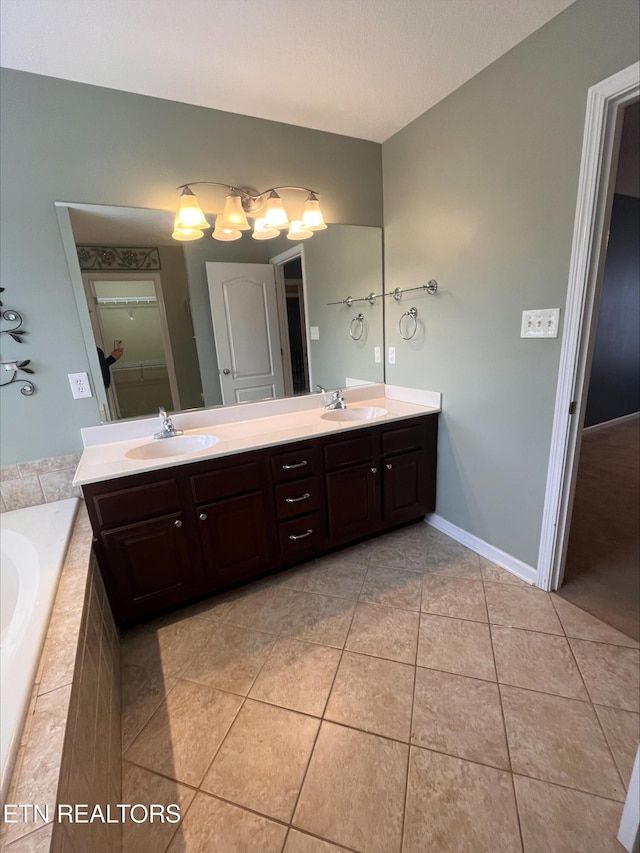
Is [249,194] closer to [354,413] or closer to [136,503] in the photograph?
[354,413]

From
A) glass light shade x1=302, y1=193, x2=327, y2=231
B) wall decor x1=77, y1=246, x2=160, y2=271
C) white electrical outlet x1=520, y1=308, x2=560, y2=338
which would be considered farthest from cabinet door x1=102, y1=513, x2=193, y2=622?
white electrical outlet x1=520, y1=308, x2=560, y2=338

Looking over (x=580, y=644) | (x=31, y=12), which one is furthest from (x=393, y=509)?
(x=31, y=12)

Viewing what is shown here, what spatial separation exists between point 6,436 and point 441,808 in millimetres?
2201

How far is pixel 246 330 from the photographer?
221 cm

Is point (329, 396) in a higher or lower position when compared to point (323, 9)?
lower

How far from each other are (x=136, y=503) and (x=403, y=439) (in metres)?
1.45

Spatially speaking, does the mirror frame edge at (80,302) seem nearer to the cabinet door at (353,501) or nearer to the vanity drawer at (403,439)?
the cabinet door at (353,501)

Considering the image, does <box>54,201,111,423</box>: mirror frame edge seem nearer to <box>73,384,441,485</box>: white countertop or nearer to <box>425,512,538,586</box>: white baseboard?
<box>73,384,441,485</box>: white countertop

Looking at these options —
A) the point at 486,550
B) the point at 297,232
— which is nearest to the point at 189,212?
the point at 297,232

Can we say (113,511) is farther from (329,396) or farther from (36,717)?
(329,396)

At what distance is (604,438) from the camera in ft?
12.9

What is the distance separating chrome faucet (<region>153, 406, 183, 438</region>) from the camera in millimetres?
1944

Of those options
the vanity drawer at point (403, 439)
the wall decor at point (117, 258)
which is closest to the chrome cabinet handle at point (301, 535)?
the vanity drawer at point (403, 439)

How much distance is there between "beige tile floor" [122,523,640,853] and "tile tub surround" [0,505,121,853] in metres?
0.18
